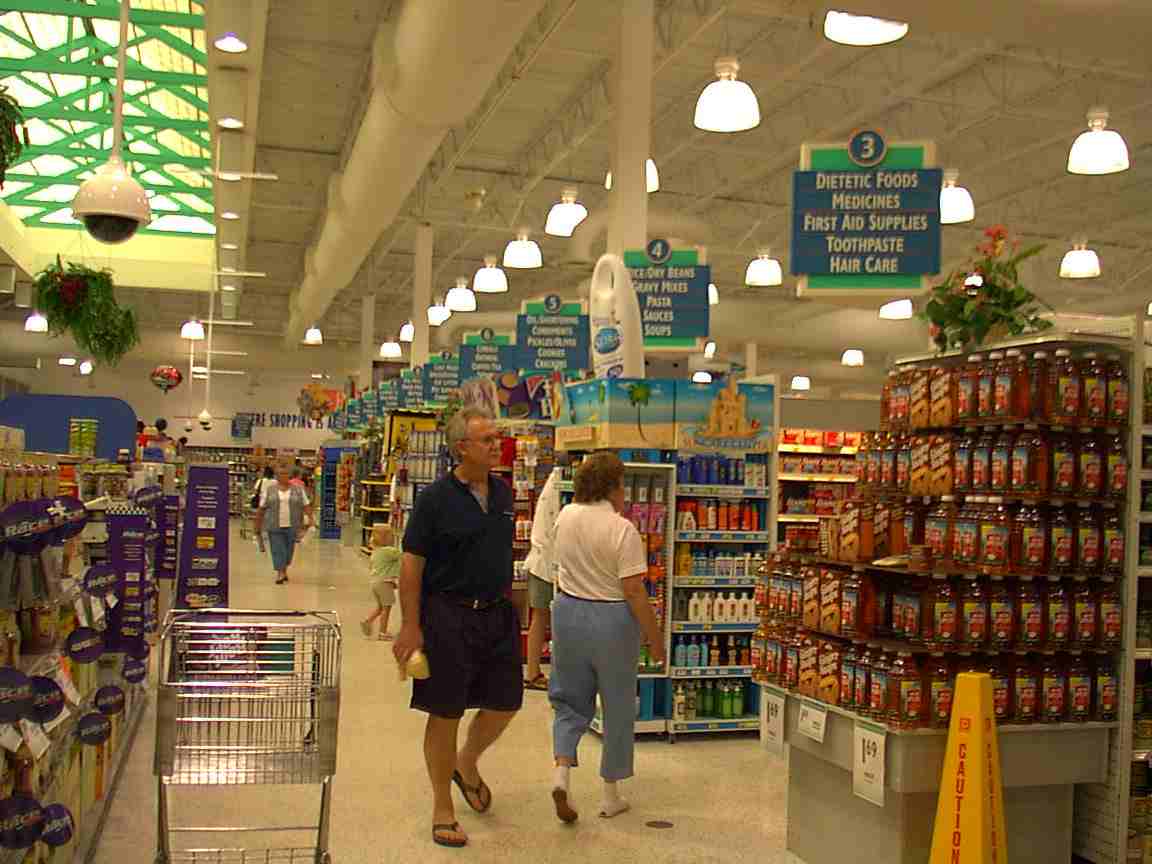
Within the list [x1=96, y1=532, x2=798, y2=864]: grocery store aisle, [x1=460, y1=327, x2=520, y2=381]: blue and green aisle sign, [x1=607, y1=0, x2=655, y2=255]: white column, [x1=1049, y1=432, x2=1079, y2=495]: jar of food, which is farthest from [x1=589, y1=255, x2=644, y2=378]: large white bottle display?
[x1=460, y1=327, x2=520, y2=381]: blue and green aisle sign

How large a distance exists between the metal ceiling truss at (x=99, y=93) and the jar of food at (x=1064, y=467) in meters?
7.44

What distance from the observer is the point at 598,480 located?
18.9 ft

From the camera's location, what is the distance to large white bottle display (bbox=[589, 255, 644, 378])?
7.74 meters

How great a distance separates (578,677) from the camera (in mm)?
5652

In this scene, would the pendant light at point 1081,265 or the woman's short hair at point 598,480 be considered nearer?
the woman's short hair at point 598,480

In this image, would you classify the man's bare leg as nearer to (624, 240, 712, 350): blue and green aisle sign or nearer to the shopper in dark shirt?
the shopper in dark shirt

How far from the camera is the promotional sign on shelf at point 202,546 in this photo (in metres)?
9.98

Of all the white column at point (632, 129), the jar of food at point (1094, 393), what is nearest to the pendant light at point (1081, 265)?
the white column at point (632, 129)

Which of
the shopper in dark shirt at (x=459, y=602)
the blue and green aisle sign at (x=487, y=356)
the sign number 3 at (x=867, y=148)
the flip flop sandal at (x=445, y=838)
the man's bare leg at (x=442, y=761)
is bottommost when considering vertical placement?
the flip flop sandal at (x=445, y=838)

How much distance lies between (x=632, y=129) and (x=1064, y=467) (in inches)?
198

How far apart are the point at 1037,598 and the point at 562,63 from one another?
970 cm

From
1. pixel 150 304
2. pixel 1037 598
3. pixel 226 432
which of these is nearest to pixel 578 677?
pixel 1037 598

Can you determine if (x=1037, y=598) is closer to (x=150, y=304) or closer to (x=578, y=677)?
(x=578, y=677)

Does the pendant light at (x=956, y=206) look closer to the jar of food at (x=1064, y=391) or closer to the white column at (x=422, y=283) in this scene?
the jar of food at (x=1064, y=391)
